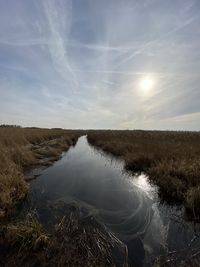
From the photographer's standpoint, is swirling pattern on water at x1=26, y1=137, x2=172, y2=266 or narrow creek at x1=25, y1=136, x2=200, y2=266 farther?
swirling pattern on water at x1=26, y1=137, x2=172, y2=266

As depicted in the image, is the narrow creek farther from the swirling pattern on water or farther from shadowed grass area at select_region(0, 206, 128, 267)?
shadowed grass area at select_region(0, 206, 128, 267)

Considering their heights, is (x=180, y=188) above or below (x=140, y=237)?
above

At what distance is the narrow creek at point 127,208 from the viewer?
4.73 meters

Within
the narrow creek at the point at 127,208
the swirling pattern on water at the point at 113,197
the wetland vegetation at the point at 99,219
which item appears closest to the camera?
the wetland vegetation at the point at 99,219

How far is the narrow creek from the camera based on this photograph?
4.73 metres

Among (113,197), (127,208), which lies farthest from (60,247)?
(113,197)

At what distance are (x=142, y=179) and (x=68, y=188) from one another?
3733mm

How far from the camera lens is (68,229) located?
489cm

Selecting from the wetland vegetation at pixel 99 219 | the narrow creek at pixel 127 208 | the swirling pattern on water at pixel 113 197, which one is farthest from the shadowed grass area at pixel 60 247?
the swirling pattern on water at pixel 113 197

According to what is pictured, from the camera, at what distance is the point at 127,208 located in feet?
22.6

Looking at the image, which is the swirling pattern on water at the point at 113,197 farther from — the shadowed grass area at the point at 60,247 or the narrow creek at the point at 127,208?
the shadowed grass area at the point at 60,247

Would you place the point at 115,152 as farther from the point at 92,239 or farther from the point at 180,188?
the point at 92,239

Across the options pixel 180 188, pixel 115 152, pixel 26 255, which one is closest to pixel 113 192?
pixel 180 188

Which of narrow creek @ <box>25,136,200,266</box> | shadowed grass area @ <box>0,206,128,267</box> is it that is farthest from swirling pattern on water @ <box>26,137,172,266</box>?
shadowed grass area @ <box>0,206,128,267</box>
